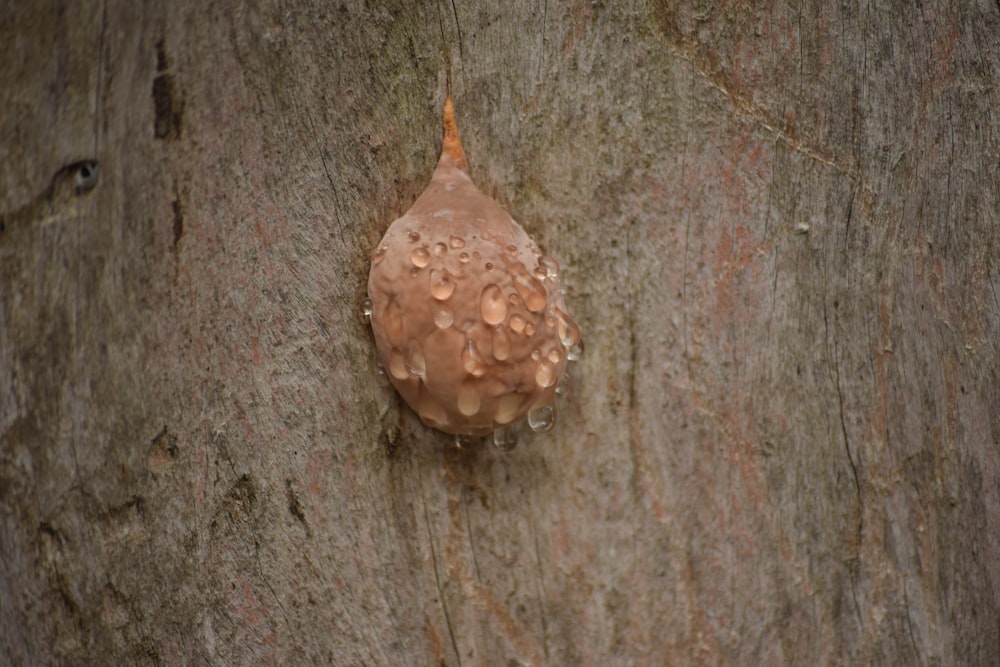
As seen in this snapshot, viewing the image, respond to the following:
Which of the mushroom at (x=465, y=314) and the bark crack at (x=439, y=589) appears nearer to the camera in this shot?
the mushroom at (x=465, y=314)

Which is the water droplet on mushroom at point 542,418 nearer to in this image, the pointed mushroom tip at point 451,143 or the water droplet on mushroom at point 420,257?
the water droplet on mushroom at point 420,257

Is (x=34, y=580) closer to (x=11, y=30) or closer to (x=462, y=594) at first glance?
(x=462, y=594)

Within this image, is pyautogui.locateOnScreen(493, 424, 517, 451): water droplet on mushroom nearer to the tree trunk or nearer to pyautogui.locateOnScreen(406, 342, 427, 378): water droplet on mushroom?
the tree trunk

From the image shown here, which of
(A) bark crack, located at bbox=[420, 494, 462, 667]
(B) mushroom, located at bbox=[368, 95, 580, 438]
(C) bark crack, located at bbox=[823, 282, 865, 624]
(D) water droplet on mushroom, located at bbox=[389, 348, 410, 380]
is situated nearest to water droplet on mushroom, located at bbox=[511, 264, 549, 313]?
(B) mushroom, located at bbox=[368, 95, 580, 438]

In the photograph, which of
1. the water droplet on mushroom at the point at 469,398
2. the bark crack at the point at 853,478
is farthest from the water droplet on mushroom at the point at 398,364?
the bark crack at the point at 853,478

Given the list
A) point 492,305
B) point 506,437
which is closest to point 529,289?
point 492,305

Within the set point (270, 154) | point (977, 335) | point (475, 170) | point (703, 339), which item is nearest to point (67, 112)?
point (270, 154)

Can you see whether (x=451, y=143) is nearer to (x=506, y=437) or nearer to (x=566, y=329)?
(x=566, y=329)
